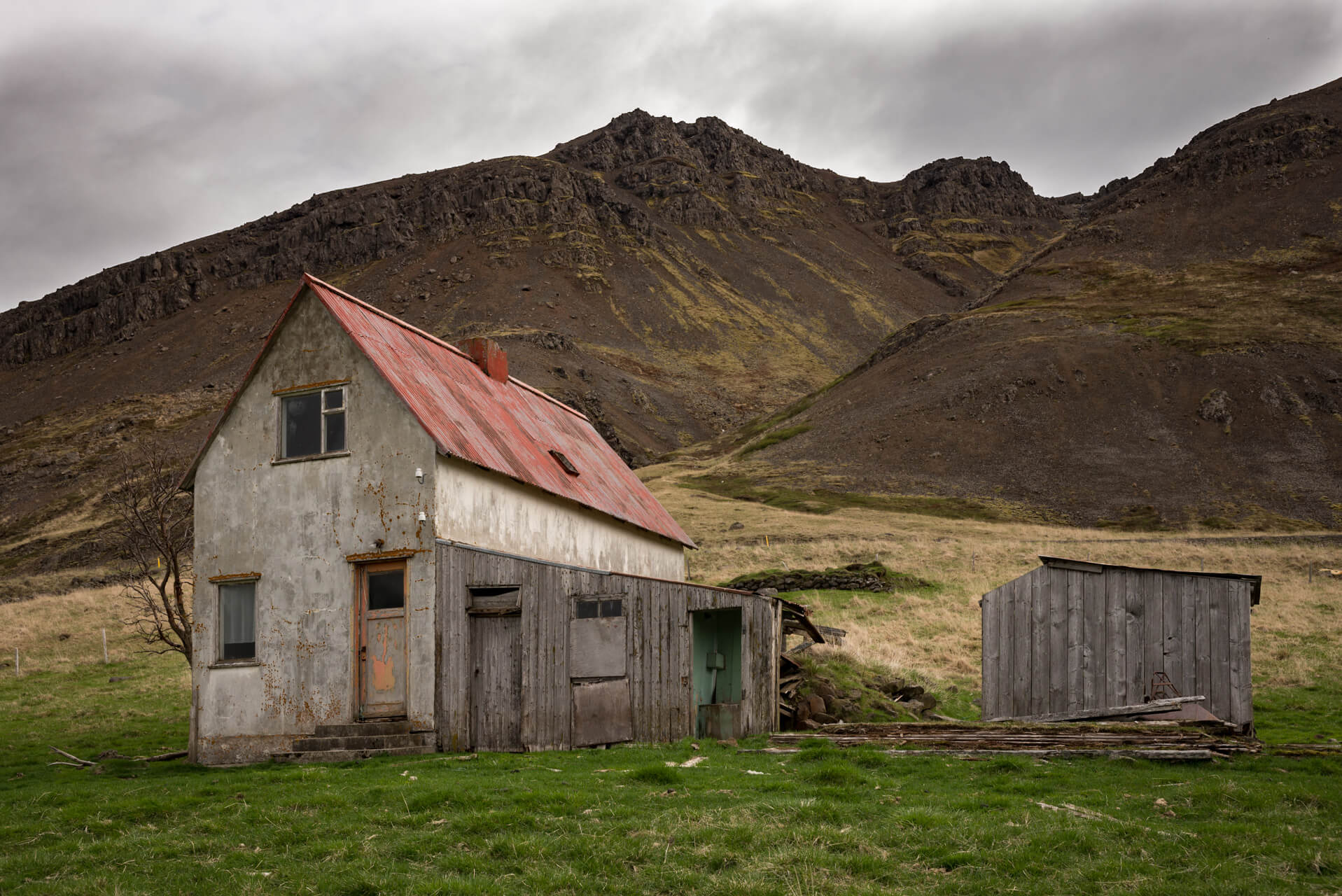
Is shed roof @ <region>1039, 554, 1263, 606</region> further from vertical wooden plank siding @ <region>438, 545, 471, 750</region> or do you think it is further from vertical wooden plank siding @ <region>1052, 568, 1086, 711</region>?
vertical wooden plank siding @ <region>438, 545, 471, 750</region>

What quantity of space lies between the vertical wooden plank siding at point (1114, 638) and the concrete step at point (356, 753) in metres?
11.7

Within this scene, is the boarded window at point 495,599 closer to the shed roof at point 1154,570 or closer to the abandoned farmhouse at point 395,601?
the abandoned farmhouse at point 395,601

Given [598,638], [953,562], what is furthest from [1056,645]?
[953,562]

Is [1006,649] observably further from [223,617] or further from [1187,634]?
[223,617]

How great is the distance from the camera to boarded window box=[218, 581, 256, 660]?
20.6m

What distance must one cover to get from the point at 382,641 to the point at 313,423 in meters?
4.47

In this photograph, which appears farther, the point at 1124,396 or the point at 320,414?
the point at 1124,396

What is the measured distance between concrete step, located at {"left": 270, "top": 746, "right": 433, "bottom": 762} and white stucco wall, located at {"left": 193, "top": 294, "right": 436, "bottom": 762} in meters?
0.56

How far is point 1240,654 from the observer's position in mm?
18016

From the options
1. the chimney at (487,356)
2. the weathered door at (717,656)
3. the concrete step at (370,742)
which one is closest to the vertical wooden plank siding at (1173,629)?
the weathered door at (717,656)

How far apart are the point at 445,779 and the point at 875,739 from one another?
6.59 m

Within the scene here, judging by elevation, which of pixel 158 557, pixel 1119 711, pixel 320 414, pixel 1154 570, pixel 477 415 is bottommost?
pixel 1119 711

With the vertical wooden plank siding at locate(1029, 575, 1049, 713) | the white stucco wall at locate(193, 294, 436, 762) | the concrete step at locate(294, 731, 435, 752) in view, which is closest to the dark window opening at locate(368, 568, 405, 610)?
the white stucco wall at locate(193, 294, 436, 762)

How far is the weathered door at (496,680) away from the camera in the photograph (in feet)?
62.3
